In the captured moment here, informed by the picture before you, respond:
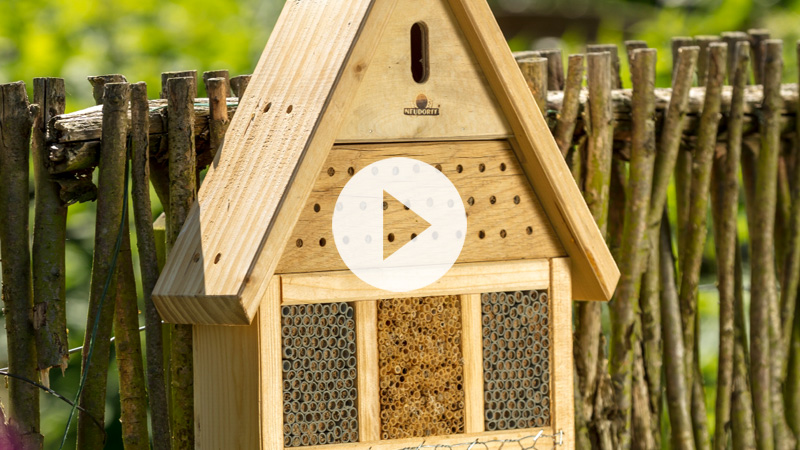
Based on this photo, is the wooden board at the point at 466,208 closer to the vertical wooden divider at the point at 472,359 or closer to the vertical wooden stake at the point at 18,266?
the vertical wooden divider at the point at 472,359

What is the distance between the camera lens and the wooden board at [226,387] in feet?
6.81

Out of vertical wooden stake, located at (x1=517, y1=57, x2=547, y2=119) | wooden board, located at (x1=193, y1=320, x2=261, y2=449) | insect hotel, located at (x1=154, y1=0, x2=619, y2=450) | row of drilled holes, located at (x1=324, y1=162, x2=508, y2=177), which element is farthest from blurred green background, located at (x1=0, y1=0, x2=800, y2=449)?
row of drilled holes, located at (x1=324, y1=162, x2=508, y2=177)

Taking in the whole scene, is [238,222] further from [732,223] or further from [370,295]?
[732,223]

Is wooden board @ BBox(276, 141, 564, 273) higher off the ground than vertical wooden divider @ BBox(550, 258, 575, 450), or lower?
higher

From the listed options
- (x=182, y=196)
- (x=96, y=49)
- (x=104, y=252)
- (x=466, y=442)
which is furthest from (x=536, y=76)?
(x=96, y=49)

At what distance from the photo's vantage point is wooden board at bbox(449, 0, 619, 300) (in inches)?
84.2

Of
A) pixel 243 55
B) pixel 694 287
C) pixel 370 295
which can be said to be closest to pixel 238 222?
pixel 370 295

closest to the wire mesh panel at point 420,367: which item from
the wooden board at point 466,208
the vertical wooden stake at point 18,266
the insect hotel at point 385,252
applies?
the insect hotel at point 385,252

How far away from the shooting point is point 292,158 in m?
2.00

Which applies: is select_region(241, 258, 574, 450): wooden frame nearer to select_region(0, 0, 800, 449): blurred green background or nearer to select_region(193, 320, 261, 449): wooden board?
select_region(193, 320, 261, 449): wooden board

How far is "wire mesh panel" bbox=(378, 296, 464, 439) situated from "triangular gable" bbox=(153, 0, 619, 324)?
1.09ft

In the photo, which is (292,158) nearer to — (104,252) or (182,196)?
(182,196)

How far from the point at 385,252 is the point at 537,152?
0.41 meters

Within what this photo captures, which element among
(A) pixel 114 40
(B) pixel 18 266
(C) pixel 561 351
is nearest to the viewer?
(C) pixel 561 351
